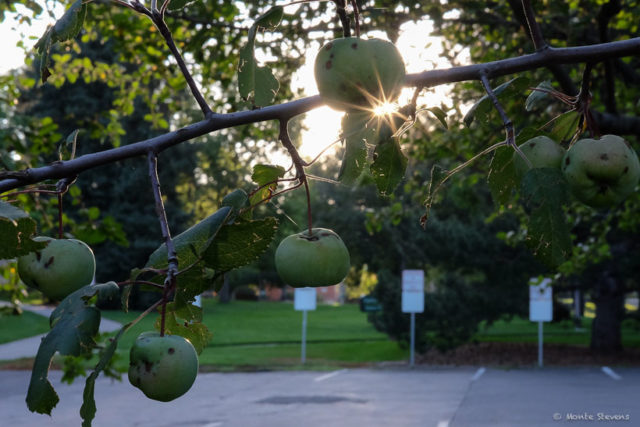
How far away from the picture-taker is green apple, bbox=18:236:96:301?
4.93 ft

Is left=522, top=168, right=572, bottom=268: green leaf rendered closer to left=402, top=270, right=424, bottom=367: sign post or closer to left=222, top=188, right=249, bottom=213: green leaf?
left=222, top=188, right=249, bottom=213: green leaf

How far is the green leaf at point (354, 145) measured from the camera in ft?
4.70

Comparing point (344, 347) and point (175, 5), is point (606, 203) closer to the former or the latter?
point (175, 5)

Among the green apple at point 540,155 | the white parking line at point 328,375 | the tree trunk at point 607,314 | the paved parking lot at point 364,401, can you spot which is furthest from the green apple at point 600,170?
the tree trunk at point 607,314

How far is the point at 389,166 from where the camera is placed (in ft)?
5.67

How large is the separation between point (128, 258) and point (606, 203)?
40391 mm

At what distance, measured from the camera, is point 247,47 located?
4.92 feet

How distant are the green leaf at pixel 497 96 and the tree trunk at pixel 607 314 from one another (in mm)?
25052

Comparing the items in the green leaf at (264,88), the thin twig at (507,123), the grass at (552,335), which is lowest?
the grass at (552,335)

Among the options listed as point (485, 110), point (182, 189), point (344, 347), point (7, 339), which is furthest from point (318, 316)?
point (485, 110)

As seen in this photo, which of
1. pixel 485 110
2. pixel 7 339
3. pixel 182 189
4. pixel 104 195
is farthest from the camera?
pixel 182 189

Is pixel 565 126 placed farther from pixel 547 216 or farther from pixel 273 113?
pixel 273 113

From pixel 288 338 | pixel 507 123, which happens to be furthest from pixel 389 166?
pixel 288 338

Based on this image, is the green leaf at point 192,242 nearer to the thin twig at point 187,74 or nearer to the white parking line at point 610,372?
the thin twig at point 187,74
